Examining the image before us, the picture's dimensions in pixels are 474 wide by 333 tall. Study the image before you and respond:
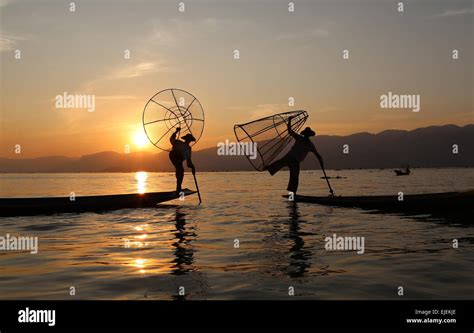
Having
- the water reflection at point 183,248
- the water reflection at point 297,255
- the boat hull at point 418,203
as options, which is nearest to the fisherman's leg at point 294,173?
the boat hull at point 418,203

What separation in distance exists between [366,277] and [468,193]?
Result: 1223 centimetres

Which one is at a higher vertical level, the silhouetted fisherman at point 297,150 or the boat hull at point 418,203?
the silhouetted fisherman at point 297,150

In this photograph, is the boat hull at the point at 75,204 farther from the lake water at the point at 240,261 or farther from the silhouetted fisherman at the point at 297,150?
the silhouetted fisherman at the point at 297,150

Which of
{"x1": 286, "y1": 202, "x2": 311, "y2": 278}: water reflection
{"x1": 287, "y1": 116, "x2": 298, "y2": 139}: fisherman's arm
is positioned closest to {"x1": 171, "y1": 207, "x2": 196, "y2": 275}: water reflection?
{"x1": 286, "y1": 202, "x2": 311, "y2": 278}: water reflection

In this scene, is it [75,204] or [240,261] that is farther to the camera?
[75,204]

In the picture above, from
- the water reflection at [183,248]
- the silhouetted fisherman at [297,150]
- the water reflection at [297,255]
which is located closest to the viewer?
the water reflection at [297,255]

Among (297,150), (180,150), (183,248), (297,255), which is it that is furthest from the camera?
(180,150)

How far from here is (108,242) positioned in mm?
14023

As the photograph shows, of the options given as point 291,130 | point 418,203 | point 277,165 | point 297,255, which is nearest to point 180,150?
point 277,165

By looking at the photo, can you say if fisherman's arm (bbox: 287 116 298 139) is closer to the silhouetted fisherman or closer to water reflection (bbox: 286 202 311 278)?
the silhouetted fisherman

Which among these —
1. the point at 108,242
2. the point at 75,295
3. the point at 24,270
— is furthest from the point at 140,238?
the point at 75,295

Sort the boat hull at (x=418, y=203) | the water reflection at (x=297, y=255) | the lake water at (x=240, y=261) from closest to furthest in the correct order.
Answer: the lake water at (x=240, y=261), the water reflection at (x=297, y=255), the boat hull at (x=418, y=203)

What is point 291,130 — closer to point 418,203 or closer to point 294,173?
point 294,173
